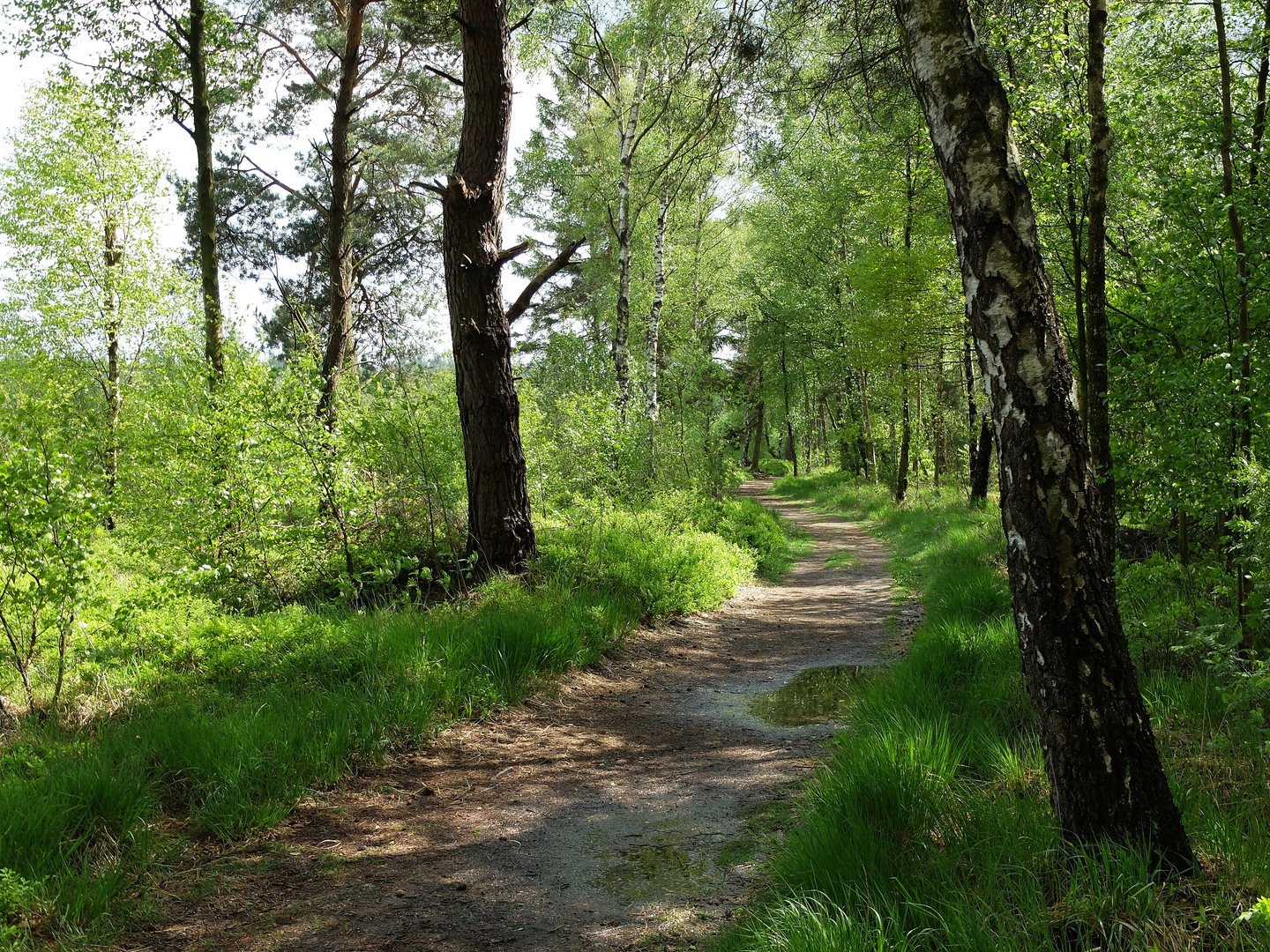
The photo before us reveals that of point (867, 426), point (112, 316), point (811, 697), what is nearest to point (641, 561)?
point (811, 697)

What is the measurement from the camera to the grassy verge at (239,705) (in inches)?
127

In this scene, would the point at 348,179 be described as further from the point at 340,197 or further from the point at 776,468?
the point at 776,468

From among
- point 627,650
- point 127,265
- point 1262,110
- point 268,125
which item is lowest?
point 627,650

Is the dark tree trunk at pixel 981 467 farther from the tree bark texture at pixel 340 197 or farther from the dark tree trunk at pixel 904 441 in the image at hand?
the tree bark texture at pixel 340 197

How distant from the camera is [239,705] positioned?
4.82 m

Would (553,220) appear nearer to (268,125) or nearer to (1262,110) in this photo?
(268,125)

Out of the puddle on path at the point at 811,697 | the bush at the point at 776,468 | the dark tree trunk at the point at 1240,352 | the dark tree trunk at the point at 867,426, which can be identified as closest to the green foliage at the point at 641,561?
the puddle on path at the point at 811,697

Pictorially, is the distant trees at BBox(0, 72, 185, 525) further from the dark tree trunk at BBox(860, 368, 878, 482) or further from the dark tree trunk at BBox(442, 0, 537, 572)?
the dark tree trunk at BBox(860, 368, 878, 482)

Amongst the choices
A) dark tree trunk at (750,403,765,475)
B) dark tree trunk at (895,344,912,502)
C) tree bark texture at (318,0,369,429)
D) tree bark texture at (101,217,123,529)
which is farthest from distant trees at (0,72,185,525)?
dark tree trunk at (750,403,765,475)

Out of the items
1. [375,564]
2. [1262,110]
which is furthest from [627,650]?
[1262,110]

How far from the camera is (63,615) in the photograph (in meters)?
4.96

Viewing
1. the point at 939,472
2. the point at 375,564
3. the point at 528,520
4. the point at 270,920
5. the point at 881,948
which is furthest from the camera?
the point at 939,472

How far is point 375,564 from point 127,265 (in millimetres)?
16519

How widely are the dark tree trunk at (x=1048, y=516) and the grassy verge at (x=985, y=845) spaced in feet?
0.62
